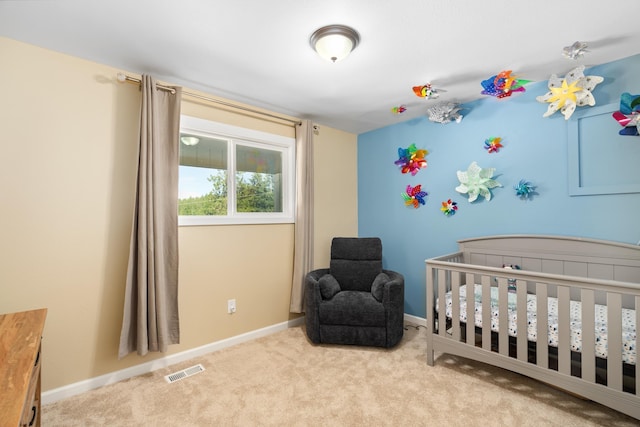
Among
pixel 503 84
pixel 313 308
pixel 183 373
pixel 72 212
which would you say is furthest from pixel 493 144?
pixel 72 212

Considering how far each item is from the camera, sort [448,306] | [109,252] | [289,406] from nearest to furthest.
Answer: [289,406]
[109,252]
[448,306]

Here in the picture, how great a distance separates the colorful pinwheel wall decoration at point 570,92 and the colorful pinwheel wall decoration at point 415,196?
1.26 meters

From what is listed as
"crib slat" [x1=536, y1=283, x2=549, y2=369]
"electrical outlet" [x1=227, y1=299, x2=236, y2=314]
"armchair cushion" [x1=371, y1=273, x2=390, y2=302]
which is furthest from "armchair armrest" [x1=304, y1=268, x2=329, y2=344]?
"crib slat" [x1=536, y1=283, x2=549, y2=369]

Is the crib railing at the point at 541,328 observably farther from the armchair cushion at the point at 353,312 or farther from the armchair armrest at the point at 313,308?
the armchair armrest at the point at 313,308

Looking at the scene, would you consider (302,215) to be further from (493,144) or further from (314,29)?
(493,144)

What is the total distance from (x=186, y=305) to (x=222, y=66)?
196 centimetres

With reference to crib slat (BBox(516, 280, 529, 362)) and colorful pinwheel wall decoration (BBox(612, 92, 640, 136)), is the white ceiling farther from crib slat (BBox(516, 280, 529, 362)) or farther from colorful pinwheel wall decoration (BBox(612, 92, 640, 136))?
crib slat (BBox(516, 280, 529, 362))

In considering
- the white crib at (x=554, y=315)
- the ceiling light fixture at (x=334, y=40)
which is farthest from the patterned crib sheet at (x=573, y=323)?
the ceiling light fixture at (x=334, y=40)

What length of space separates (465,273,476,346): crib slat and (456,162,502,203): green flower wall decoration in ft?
3.25

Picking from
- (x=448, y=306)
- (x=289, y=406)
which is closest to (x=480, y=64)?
(x=448, y=306)

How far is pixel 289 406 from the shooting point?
1842 mm

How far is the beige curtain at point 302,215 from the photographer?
3111mm

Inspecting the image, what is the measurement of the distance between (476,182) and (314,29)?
202 cm

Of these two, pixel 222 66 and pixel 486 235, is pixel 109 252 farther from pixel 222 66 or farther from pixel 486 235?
pixel 486 235
